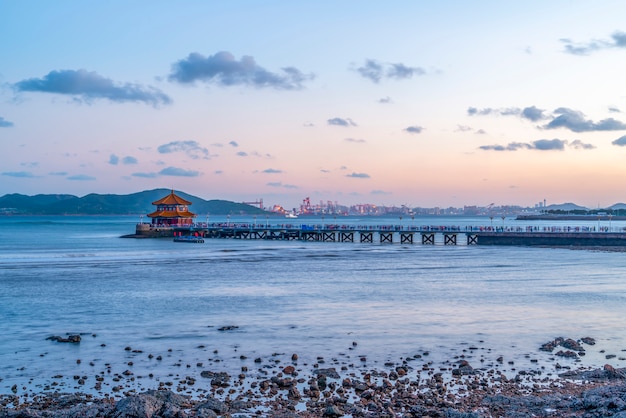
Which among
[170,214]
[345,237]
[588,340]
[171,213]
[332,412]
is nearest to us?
[332,412]

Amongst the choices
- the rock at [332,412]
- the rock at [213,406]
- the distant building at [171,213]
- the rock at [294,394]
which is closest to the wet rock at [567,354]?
the rock at [294,394]

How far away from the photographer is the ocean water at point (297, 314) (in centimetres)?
2152

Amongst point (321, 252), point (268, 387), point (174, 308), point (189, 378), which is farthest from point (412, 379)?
point (321, 252)

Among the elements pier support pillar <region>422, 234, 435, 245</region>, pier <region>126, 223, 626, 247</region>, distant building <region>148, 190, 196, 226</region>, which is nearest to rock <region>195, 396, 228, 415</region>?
pier <region>126, 223, 626, 247</region>

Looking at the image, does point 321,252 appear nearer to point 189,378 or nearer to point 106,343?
point 106,343

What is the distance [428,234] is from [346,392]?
8044 centimetres

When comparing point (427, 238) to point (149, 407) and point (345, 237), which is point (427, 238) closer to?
point (345, 237)

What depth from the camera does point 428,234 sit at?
95938mm

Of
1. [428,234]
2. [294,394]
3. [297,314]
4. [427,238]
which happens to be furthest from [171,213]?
[294,394]

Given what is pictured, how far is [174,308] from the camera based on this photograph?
32.6 meters

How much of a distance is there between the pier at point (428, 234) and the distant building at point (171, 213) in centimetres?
141

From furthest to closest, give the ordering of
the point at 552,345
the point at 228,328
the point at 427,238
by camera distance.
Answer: the point at 427,238 → the point at 228,328 → the point at 552,345

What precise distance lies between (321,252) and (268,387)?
5705cm

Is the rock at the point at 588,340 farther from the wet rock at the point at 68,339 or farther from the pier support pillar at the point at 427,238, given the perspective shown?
the pier support pillar at the point at 427,238
